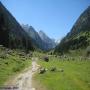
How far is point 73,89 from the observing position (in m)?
34.8

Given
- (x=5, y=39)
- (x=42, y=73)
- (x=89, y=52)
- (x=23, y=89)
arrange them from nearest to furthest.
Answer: (x=23, y=89) < (x=42, y=73) < (x=5, y=39) < (x=89, y=52)

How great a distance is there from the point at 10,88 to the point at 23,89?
2135mm

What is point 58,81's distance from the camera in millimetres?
41375

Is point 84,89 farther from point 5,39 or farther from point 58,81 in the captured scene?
point 5,39

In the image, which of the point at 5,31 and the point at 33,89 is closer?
the point at 33,89

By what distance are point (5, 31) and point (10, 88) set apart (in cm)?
14924

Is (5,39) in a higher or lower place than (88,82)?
higher

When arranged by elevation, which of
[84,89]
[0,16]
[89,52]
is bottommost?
[84,89]

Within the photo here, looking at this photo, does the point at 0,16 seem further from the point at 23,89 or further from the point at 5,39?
the point at 23,89

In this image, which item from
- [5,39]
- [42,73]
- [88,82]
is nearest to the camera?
[88,82]

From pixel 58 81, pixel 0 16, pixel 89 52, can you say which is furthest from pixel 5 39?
pixel 58 81

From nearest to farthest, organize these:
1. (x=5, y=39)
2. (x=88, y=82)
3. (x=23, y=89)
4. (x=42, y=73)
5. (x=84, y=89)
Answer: (x=23, y=89) → (x=84, y=89) → (x=88, y=82) → (x=42, y=73) → (x=5, y=39)

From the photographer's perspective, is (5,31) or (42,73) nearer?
(42,73)

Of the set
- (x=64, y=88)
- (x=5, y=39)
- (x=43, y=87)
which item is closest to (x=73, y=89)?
(x=64, y=88)
